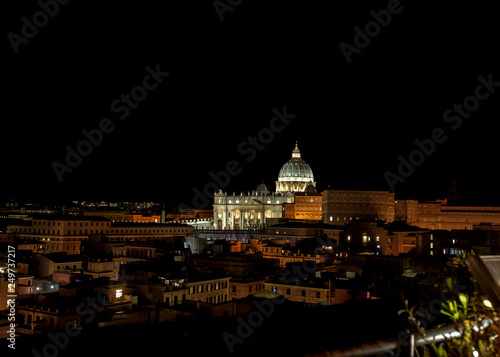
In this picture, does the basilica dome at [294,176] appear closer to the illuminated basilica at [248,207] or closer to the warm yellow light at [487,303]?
the illuminated basilica at [248,207]

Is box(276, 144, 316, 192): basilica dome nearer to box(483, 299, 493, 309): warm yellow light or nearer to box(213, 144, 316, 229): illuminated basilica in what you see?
box(213, 144, 316, 229): illuminated basilica

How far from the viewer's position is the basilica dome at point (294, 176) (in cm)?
10825

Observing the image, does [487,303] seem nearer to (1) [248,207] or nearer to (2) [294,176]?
(1) [248,207]

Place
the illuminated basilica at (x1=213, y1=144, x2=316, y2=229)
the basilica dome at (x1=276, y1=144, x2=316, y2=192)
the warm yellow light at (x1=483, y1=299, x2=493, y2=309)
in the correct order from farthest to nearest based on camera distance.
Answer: the basilica dome at (x1=276, y1=144, x2=316, y2=192) < the illuminated basilica at (x1=213, y1=144, x2=316, y2=229) < the warm yellow light at (x1=483, y1=299, x2=493, y2=309)

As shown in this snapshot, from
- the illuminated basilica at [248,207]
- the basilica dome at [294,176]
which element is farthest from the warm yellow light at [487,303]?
the basilica dome at [294,176]

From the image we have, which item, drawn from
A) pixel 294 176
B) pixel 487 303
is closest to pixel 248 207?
pixel 294 176

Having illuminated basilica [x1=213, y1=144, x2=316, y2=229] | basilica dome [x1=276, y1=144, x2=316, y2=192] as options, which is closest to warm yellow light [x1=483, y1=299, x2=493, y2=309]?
illuminated basilica [x1=213, y1=144, x2=316, y2=229]

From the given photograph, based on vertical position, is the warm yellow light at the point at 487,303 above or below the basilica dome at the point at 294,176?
below

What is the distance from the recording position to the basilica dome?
10825 cm

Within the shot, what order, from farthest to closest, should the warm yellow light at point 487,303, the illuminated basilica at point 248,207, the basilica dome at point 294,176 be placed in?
the basilica dome at point 294,176 → the illuminated basilica at point 248,207 → the warm yellow light at point 487,303

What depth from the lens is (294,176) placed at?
4306 inches

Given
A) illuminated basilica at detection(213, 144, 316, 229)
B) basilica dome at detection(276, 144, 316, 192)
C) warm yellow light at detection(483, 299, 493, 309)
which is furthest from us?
basilica dome at detection(276, 144, 316, 192)

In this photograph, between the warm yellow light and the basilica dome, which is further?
the basilica dome

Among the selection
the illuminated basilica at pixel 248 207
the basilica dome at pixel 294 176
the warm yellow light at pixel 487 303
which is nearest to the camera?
the warm yellow light at pixel 487 303
